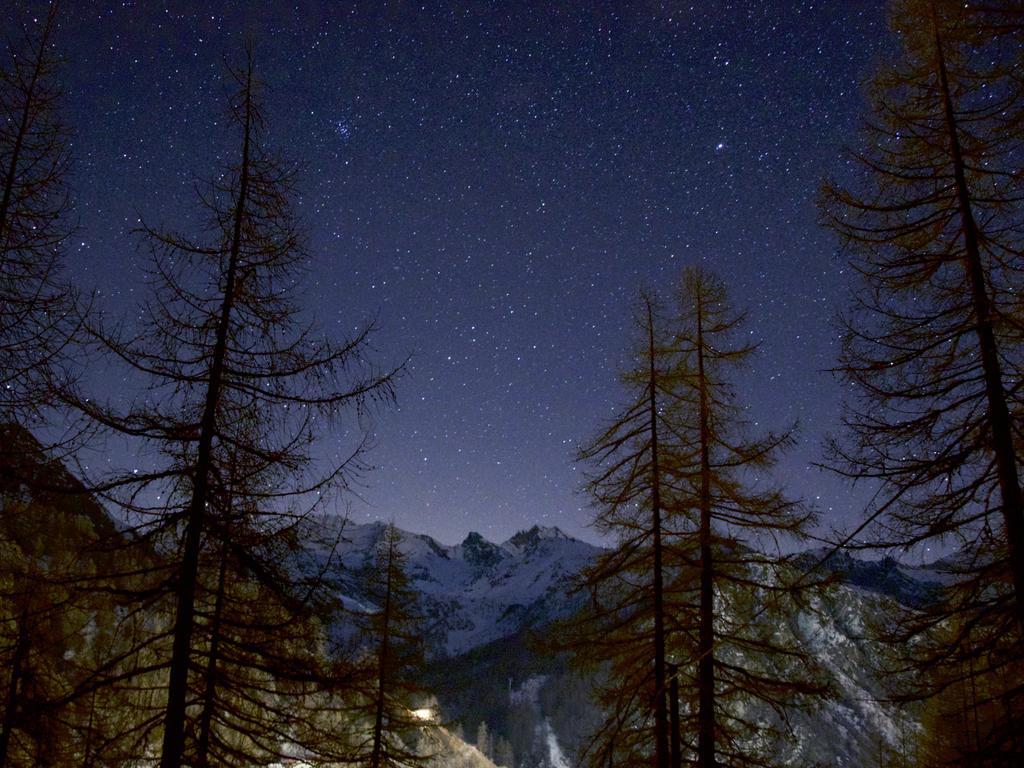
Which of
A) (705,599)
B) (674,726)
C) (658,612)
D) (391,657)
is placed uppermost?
(705,599)

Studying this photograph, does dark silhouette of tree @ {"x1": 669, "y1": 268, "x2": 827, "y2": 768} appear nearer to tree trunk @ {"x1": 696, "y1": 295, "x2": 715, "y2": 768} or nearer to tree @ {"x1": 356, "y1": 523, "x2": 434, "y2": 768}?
tree trunk @ {"x1": 696, "y1": 295, "x2": 715, "y2": 768}

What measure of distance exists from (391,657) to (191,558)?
9.96 m

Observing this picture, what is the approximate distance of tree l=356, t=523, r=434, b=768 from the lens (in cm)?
1446

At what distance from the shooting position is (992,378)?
6.67 m

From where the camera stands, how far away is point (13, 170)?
25.9ft

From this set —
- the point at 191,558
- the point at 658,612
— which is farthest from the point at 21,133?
the point at 658,612

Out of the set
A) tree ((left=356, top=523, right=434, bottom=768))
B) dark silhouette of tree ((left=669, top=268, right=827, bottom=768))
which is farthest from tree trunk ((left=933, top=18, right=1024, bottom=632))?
tree ((left=356, top=523, right=434, bottom=768))

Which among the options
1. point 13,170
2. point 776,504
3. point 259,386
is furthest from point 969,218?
point 13,170

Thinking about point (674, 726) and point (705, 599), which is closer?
point (674, 726)

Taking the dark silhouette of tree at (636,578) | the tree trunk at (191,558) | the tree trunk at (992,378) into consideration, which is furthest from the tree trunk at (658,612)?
the tree trunk at (191,558)

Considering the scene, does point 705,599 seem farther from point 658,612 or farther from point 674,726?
point 674,726

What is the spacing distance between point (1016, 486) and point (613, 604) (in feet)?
24.5

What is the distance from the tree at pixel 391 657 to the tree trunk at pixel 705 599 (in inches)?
270

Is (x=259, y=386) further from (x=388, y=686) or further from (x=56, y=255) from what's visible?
(x=388, y=686)
